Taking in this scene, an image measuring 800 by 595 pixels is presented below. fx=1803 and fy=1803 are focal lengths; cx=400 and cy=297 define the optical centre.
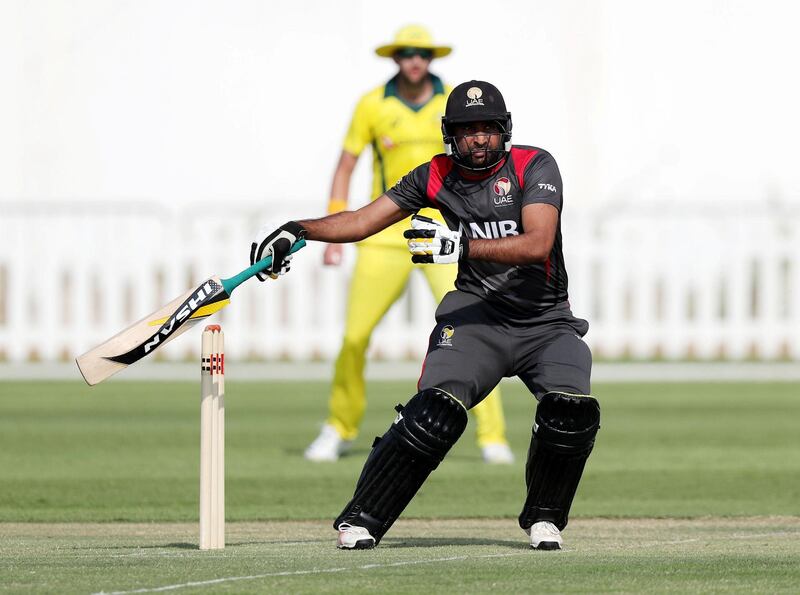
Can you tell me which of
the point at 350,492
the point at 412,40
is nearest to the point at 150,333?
the point at 350,492

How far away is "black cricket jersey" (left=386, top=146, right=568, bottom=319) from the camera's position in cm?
727

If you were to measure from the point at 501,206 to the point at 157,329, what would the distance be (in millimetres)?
1473

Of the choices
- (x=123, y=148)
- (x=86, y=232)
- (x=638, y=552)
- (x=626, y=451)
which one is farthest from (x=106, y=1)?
(x=638, y=552)

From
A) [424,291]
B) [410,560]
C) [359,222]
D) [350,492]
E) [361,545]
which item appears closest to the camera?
[410,560]

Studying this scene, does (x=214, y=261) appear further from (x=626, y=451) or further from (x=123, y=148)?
(x=626, y=451)

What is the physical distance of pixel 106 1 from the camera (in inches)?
947

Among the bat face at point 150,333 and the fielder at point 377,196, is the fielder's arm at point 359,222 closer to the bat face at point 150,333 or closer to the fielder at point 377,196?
the bat face at point 150,333

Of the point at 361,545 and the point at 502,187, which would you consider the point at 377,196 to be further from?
the point at 361,545

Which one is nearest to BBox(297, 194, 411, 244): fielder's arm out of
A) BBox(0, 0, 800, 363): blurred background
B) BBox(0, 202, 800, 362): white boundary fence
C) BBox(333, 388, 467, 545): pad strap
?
BBox(333, 388, 467, 545): pad strap

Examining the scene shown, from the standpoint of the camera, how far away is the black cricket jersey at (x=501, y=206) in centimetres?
727

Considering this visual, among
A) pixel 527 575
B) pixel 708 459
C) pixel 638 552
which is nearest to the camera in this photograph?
pixel 527 575

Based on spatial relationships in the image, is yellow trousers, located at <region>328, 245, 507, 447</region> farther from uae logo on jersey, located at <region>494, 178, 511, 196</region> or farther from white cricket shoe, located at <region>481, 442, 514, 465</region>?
uae logo on jersey, located at <region>494, 178, 511, 196</region>

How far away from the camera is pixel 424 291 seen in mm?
19078

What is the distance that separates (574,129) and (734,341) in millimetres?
5464
